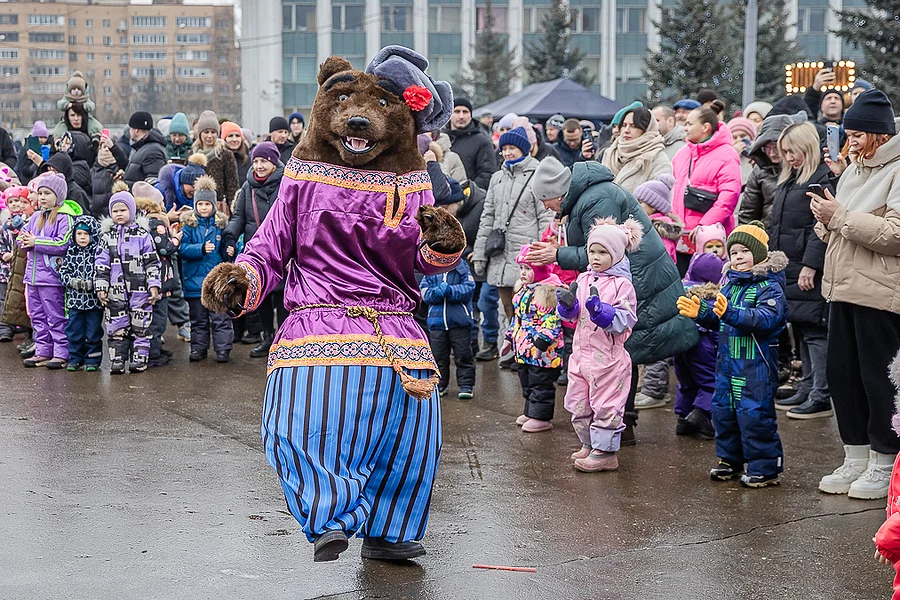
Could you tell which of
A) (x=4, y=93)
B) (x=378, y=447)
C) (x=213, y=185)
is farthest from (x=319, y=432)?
(x=4, y=93)

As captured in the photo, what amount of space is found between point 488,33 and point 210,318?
122 feet

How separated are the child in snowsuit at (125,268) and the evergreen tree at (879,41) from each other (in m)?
13.4

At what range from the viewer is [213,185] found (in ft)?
36.9

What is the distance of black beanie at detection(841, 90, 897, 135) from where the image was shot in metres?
6.48

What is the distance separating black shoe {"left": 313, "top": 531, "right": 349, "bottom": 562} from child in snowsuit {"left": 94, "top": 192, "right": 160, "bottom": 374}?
586 centimetres

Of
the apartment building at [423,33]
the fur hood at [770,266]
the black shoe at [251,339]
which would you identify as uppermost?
the apartment building at [423,33]

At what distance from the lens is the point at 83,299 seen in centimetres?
1026

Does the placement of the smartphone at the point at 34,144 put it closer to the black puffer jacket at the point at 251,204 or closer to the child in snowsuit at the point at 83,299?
the black puffer jacket at the point at 251,204

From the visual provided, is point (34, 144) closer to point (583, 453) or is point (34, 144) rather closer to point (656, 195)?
point (656, 195)

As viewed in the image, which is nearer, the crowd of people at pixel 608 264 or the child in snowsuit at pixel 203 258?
the crowd of people at pixel 608 264

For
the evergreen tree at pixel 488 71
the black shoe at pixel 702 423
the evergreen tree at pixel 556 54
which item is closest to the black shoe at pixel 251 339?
the black shoe at pixel 702 423

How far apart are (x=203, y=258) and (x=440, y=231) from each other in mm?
6383

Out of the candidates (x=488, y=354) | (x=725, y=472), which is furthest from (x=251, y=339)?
(x=725, y=472)

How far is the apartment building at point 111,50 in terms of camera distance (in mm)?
76188
